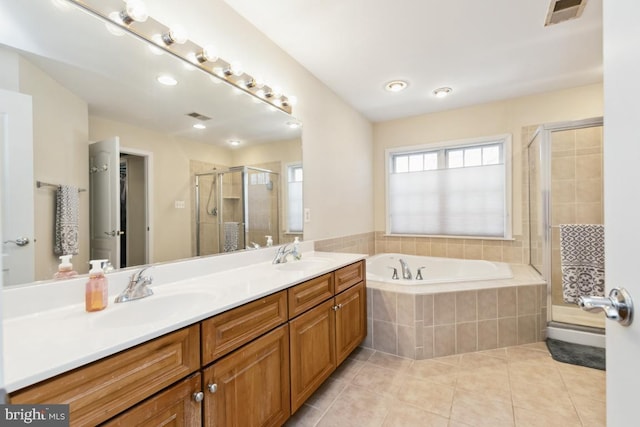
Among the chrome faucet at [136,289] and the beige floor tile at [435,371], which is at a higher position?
the chrome faucet at [136,289]

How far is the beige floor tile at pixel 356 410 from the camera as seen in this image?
154 centimetres

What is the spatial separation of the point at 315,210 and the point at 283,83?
1084 mm

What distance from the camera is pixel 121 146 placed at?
1.27 metres

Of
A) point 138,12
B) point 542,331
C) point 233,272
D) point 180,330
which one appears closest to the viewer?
point 180,330

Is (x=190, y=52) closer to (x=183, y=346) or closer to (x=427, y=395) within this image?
(x=183, y=346)

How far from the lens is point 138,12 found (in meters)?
1.24

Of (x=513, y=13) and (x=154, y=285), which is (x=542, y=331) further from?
(x=154, y=285)

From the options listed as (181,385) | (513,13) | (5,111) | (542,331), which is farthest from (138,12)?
(542,331)

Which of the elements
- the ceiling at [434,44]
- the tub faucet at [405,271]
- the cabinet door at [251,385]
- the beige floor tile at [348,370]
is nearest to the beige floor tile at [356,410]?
the beige floor tile at [348,370]

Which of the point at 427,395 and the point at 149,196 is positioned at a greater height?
the point at 149,196

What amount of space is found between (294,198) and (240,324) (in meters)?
1.34

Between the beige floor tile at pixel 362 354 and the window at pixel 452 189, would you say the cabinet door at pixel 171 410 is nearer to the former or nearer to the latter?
the beige floor tile at pixel 362 354

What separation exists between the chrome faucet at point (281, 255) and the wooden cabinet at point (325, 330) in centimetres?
42

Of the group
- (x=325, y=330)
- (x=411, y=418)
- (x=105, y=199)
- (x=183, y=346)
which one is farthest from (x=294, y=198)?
(x=411, y=418)
